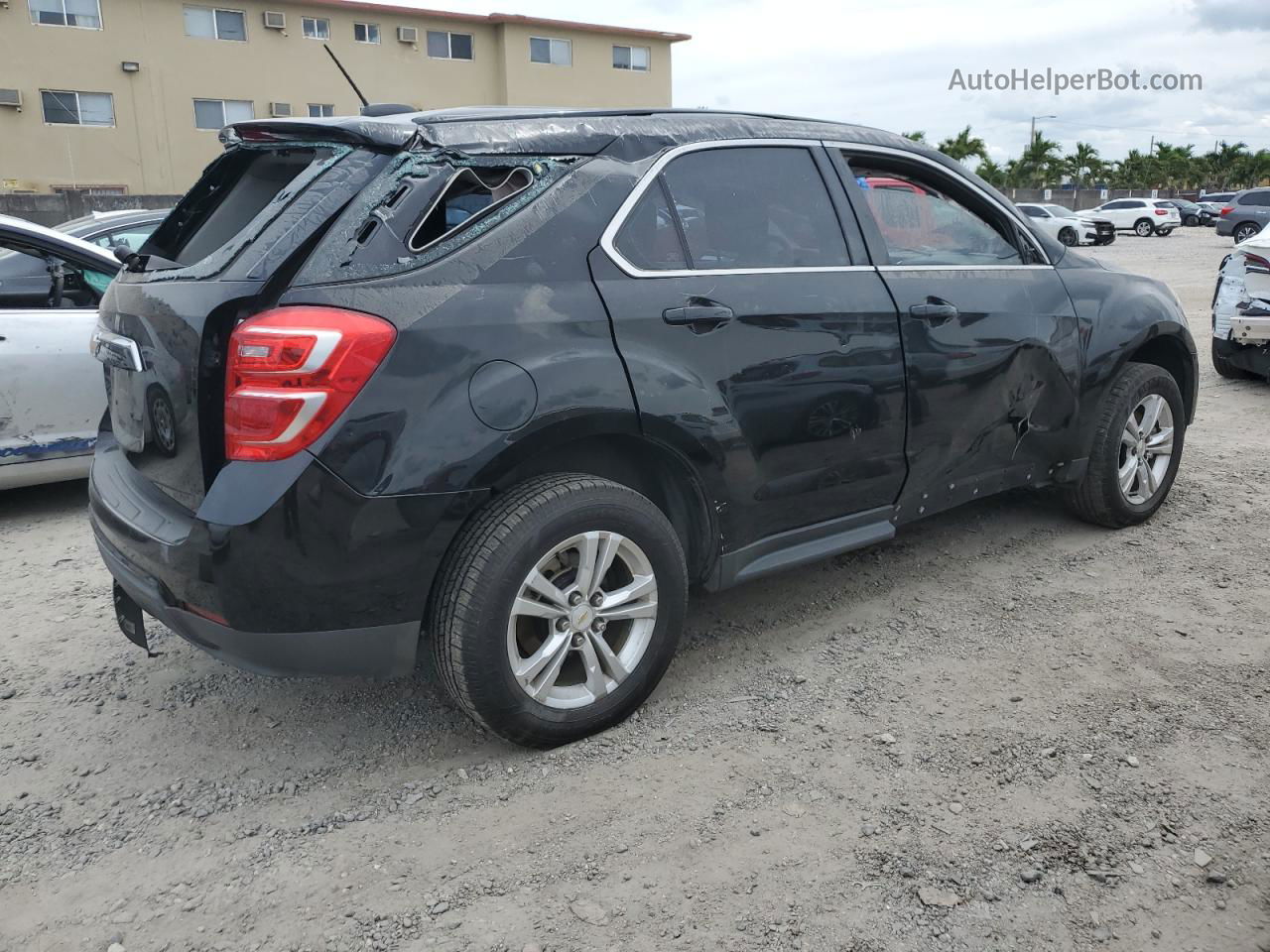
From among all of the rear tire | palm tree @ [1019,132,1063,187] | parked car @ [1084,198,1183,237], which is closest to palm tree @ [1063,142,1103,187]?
palm tree @ [1019,132,1063,187]

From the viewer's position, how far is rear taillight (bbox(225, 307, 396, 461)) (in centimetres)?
249

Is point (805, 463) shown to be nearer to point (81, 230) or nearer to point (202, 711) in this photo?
point (202, 711)

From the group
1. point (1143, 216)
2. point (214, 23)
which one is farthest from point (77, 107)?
point (1143, 216)

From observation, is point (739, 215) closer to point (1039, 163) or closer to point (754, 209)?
point (754, 209)

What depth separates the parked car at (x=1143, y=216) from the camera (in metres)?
39.0

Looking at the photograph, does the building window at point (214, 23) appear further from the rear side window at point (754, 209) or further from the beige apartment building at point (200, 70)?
the rear side window at point (754, 209)

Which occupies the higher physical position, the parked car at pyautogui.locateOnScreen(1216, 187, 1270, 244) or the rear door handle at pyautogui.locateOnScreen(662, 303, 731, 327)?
the parked car at pyautogui.locateOnScreen(1216, 187, 1270, 244)

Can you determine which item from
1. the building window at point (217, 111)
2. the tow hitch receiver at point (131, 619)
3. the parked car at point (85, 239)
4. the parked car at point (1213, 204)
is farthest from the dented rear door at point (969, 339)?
the parked car at point (1213, 204)

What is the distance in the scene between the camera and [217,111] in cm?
3123

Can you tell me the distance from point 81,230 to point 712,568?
6967mm

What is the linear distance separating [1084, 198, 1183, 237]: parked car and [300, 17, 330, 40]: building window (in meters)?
27.8

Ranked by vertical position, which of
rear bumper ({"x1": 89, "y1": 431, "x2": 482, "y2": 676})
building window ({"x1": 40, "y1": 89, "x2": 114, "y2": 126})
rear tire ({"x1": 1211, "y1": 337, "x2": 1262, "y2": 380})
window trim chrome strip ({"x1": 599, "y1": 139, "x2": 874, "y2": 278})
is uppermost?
building window ({"x1": 40, "y1": 89, "x2": 114, "y2": 126})

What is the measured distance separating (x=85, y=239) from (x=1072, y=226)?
1223 inches

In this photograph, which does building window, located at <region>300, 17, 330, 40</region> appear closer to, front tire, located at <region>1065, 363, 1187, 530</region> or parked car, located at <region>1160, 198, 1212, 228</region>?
front tire, located at <region>1065, 363, 1187, 530</region>
